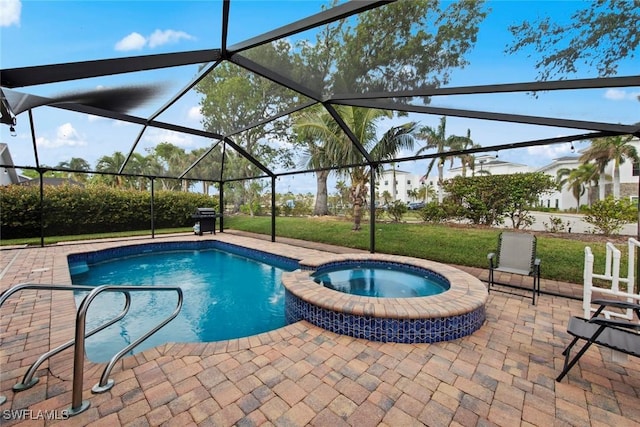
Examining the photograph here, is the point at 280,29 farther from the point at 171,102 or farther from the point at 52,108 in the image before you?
the point at 52,108

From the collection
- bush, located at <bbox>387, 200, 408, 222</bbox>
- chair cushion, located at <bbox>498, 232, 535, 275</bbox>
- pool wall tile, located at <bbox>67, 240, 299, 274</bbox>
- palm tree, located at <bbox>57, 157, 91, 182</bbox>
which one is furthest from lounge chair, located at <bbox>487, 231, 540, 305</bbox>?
palm tree, located at <bbox>57, 157, 91, 182</bbox>

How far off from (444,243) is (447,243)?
0.10 metres

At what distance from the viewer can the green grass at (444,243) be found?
22.8 ft

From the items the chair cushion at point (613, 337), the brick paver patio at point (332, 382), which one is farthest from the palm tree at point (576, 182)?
the brick paver patio at point (332, 382)

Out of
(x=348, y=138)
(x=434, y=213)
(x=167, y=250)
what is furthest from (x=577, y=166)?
(x=167, y=250)

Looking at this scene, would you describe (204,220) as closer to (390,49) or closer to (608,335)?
(390,49)

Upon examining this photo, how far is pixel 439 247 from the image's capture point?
9.30 meters

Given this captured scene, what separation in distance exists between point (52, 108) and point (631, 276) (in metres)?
10.9

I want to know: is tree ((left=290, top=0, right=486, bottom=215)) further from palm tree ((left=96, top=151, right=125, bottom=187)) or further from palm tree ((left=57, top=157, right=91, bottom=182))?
palm tree ((left=96, top=151, right=125, bottom=187))

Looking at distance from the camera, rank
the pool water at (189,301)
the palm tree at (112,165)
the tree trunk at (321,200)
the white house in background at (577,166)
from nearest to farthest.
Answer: the pool water at (189,301)
the white house in background at (577,166)
the tree trunk at (321,200)
the palm tree at (112,165)

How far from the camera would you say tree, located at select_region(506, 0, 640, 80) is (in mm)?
2598

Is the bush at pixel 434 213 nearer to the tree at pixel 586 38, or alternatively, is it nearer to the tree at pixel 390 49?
the tree at pixel 390 49

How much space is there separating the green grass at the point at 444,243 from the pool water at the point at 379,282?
2.44 meters

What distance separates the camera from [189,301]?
19.3ft
